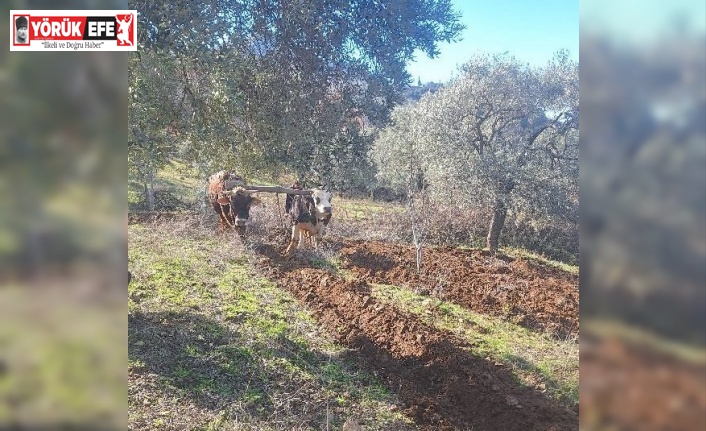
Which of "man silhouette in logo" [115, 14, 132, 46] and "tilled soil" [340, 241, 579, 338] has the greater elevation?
"man silhouette in logo" [115, 14, 132, 46]

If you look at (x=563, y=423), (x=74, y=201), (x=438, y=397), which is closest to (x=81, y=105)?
(x=74, y=201)

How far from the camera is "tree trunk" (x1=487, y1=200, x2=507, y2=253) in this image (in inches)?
270

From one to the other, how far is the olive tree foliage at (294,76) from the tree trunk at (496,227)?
405cm

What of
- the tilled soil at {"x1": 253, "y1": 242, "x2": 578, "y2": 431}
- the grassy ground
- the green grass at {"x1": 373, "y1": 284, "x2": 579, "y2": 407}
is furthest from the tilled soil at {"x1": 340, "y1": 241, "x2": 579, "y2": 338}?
the grassy ground

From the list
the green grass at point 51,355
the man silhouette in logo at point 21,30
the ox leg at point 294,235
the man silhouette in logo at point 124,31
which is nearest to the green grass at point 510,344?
the ox leg at point 294,235

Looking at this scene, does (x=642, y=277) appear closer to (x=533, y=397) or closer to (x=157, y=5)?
(x=157, y=5)

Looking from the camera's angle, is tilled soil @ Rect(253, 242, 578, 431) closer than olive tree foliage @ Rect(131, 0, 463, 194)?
No

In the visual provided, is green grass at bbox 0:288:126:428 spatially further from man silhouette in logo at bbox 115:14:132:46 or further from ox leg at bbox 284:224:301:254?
ox leg at bbox 284:224:301:254

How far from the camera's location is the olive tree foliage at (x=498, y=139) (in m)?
6.49

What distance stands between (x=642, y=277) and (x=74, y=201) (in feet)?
3.09

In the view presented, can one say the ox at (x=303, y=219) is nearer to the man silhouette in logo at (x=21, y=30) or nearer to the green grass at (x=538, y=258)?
the green grass at (x=538, y=258)

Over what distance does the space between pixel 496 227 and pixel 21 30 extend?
22.8 ft

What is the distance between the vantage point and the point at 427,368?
11.6ft

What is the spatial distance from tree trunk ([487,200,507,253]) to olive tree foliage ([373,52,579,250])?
0.15 feet
